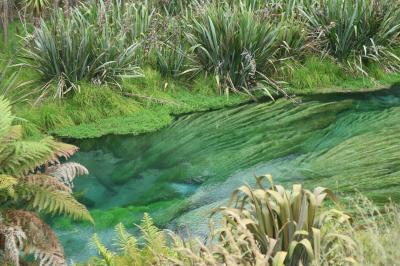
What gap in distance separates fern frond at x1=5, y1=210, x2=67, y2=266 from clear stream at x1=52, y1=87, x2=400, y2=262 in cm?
73

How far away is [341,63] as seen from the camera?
880 cm

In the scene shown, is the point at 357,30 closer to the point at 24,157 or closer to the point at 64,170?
the point at 64,170

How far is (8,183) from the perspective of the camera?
369 cm

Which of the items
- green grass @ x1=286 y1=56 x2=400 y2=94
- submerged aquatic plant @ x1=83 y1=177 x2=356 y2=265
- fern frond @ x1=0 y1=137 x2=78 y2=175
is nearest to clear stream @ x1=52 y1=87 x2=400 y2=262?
green grass @ x1=286 y1=56 x2=400 y2=94

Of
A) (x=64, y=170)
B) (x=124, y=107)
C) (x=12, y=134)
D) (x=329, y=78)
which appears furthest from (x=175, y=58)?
(x=64, y=170)

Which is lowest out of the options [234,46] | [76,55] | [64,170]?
[76,55]

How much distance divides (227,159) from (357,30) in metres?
3.58

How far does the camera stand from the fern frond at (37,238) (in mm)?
3803

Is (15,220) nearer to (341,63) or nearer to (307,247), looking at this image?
(307,247)

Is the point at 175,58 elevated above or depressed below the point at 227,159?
above

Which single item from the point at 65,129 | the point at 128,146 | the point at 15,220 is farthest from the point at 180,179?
the point at 15,220

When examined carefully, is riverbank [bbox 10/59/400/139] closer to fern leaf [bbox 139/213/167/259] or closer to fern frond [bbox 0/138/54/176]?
fern frond [bbox 0/138/54/176]

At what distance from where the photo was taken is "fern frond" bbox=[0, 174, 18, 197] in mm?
3680

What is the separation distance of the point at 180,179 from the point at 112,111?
1.88 metres
